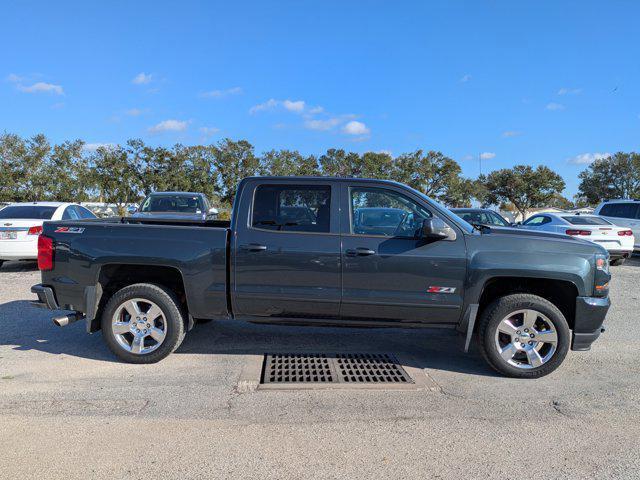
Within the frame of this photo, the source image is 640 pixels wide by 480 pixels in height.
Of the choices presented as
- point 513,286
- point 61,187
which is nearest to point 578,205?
point 61,187

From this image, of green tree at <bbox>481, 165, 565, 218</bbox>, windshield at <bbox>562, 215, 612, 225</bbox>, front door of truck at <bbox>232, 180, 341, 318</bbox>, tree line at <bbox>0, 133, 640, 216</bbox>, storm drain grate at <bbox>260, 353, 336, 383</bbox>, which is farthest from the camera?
green tree at <bbox>481, 165, 565, 218</bbox>

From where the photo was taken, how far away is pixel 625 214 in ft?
46.7

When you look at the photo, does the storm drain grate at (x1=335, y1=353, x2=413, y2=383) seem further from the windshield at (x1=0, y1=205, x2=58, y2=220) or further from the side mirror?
the windshield at (x1=0, y1=205, x2=58, y2=220)

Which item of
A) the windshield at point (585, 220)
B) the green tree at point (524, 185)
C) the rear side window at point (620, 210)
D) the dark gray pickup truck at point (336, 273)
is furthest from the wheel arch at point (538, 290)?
Answer: the green tree at point (524, 185)

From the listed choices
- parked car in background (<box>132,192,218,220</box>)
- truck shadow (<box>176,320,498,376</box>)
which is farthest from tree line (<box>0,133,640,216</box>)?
Answer: truck shadow (<box>176,320,498,376</box>)

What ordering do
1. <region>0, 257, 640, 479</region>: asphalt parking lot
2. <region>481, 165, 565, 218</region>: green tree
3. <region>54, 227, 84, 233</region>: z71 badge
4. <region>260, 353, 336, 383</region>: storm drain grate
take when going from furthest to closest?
<region>481, 165, 565, 218</region>: green tree, <region>54, 227, 84, 233</region>: z71 badge, <region>260, 353, 336, 383</region>: storm drain grate, <region>0, 257, 640, 479</region>: asphalt parking lot

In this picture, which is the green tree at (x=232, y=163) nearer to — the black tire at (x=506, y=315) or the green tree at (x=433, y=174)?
the green tree at (x=433, y=174)

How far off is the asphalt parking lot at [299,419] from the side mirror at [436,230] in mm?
1366

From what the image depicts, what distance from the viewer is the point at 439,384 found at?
429 centimetres

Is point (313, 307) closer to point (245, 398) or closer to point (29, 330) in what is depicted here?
point (245, 398)

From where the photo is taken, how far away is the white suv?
44.9ft

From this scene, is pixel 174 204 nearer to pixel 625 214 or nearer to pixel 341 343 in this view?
pixel 341 343

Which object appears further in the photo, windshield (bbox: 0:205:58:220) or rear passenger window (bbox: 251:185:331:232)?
windshield (bbox: 0:205:58:220)

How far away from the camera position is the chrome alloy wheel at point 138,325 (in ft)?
15.2
